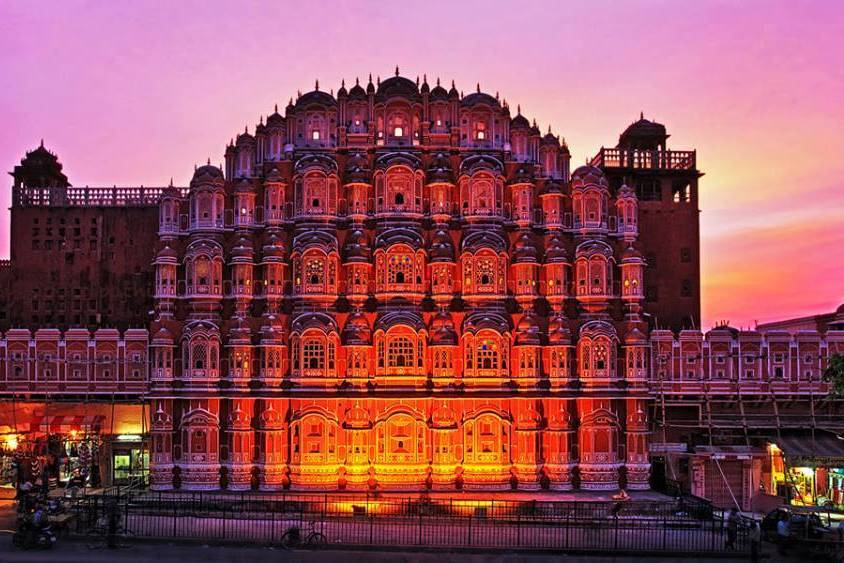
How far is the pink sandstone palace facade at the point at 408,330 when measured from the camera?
155 feet

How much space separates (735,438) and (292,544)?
26388 mm

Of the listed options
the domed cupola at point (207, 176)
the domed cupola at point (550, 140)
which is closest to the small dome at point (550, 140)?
the domed cupola at point (550, 140)

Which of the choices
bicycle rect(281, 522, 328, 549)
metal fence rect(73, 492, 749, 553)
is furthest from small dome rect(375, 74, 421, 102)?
bicycle rect(281, 522, 328, 549)

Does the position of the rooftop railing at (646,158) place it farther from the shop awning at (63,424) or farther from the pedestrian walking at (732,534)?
the shop awning at (63,424)

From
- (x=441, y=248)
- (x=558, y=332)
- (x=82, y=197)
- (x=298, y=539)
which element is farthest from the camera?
(x=82, y=197)

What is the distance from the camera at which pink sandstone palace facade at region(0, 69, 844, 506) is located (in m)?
47.2

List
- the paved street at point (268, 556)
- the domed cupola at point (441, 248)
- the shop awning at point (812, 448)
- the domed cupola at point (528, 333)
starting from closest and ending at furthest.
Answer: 1. the paved street at point (268, 556)
2. the shop awning at point (812, 448)
3. the domed cupola at point (528, 333)
4. the domed cupola at point (441, 248)

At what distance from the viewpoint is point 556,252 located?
160 ft

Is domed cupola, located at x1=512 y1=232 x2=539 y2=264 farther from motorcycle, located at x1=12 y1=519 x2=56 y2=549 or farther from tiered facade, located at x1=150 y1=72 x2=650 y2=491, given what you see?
motorcycle, located at x1=12 y1=519 x2=56 y2=549

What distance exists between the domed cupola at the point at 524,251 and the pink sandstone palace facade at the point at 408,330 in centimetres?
11

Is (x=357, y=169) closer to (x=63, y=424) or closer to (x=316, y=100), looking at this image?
(x=316, y=100)

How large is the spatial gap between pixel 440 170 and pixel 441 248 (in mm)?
4500

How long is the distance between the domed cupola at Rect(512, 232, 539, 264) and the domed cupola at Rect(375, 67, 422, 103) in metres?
10.2

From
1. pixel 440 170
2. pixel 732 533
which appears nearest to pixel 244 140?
pixel 440 170
